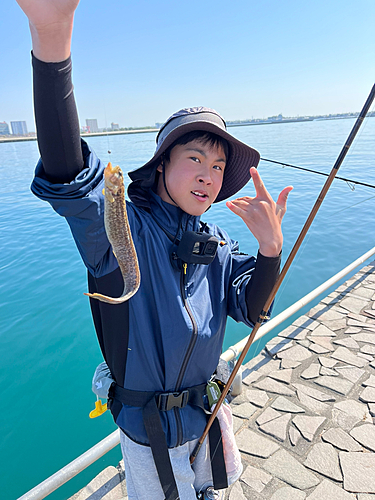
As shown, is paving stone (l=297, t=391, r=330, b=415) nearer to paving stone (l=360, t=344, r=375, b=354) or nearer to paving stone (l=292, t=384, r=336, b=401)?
paving stone (l=292, t=384, r=336, b=401)

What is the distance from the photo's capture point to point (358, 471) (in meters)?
2.93

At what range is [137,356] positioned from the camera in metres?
→ 1.64

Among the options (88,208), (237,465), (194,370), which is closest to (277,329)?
(237,465)

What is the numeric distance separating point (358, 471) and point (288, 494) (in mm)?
725

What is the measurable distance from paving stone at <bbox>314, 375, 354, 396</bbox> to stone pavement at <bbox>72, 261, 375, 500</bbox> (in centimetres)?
1

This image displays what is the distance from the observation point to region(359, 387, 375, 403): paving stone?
147 inches

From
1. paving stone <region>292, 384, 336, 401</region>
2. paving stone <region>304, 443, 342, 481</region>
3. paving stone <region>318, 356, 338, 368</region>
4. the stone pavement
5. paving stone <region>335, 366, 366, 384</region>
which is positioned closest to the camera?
the stone pavement

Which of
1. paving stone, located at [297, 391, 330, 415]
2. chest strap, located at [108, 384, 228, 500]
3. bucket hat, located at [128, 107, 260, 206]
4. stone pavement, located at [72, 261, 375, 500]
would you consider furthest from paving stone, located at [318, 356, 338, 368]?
bucket hat, located at [128, 107, 260, 206]

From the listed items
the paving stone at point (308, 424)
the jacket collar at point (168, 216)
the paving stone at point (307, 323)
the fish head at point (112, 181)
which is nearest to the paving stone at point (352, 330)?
the paving stone at point (307, 323)

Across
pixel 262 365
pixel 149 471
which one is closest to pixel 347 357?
pixel 262 365

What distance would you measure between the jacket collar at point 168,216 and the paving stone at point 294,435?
2.80m

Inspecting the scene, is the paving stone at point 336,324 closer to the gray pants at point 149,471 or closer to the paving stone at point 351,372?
the paving stone at point 351,372

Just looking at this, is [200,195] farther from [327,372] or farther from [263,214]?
[327,372]

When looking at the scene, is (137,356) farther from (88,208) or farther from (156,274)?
(88,208)
